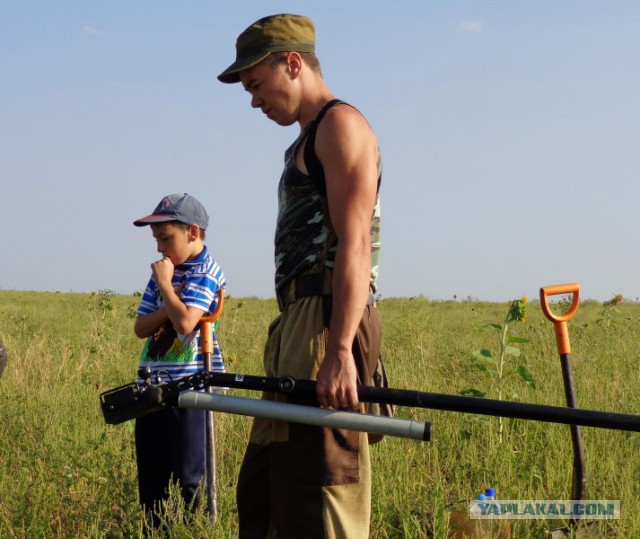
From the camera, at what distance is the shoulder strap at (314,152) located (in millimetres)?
2484

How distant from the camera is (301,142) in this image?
256cm

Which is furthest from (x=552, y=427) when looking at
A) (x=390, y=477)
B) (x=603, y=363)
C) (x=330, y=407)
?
(x=603, y=363)

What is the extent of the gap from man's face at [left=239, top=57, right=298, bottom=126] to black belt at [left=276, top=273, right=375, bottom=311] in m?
0.54

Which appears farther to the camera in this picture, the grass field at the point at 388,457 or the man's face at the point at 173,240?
the grass field at the point at 388,457

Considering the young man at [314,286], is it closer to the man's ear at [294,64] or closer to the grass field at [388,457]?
the man's ear at [294,64]

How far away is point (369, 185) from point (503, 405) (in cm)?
77

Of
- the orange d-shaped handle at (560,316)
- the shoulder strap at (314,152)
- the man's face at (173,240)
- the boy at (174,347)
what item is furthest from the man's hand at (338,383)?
the orange d-shaped handle at (560,316)

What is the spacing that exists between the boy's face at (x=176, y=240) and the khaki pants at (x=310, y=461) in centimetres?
120

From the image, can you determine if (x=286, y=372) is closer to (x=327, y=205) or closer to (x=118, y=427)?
(x=327, y=205)

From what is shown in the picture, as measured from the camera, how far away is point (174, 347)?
3.59 metres

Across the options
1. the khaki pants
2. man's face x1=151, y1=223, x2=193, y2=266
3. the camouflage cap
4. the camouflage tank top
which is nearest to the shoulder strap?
the camouflage tank top

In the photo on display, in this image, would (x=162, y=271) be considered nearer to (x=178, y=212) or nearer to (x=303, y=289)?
(x=178, y=212)

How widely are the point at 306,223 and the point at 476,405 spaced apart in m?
0.78

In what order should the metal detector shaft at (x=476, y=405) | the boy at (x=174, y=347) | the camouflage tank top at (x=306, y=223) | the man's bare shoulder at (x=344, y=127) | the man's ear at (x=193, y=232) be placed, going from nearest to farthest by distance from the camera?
the metal detector shaft at (x=476, y=405)
the man's bare shoulder at (x=344, y=127)
the camouflage tank top at (x=306, y=223)
the boy at (x=174, y=347)
the man's ear at (x=193, y=232)
